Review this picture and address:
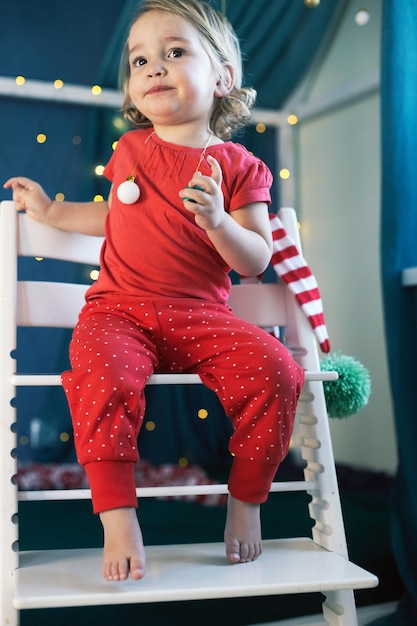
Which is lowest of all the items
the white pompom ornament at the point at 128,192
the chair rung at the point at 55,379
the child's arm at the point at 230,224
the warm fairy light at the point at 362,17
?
the chair rung at the point at 55,379

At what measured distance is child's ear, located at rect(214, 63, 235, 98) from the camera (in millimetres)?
1145

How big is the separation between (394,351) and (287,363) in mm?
573

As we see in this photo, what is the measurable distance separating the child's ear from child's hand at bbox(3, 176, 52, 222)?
12.1 inches

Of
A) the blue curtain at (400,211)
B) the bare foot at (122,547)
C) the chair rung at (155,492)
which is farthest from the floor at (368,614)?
the bare foot at (122,547)

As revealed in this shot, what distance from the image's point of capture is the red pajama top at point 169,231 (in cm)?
105

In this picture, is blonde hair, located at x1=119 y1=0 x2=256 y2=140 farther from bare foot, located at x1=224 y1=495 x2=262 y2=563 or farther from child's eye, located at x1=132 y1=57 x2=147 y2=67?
bare foot, located at x1=224 y1=495 x2=262 y2=563

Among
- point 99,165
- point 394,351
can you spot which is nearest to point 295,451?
point 394,351

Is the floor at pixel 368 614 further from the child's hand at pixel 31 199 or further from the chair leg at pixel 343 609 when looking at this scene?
the child's hand at pixel 31 199

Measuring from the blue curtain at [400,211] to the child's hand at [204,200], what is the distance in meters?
0.65

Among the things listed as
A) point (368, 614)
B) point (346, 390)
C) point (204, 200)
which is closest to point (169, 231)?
point (204, 200)

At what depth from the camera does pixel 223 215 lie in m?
0.93

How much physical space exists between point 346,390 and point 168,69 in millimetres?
536

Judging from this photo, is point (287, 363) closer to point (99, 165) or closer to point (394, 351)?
point (394, 351)

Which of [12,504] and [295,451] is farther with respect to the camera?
[295,451]
